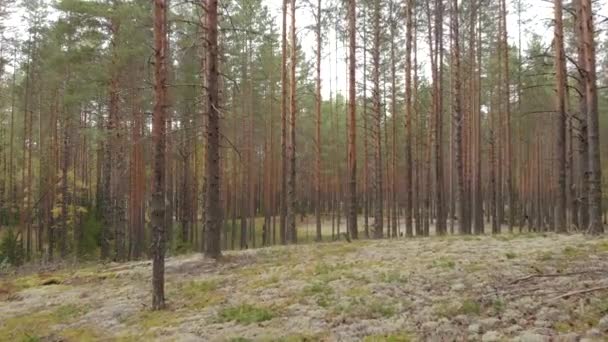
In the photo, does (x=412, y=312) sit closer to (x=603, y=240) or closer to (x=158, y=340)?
(x=158, y=340)

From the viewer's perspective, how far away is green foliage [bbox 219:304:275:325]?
274 inches

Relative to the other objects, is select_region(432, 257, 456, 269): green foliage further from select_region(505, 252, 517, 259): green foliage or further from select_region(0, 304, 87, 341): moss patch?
select_region(0, 304, 87, 341): moss patch

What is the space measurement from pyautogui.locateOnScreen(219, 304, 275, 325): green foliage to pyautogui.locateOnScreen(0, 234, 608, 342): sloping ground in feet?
0.07

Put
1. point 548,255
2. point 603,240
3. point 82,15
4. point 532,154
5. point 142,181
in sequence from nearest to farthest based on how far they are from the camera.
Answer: point 548,255 → point 603,240 → point 82,15 → point 142,181 → point 532,154

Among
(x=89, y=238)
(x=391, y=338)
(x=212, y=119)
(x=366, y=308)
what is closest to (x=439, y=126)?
(x=212, y=119)

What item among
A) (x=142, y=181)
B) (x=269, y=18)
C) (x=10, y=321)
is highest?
(x=269, y=18)

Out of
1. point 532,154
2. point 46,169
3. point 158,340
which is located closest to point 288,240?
point 158,340

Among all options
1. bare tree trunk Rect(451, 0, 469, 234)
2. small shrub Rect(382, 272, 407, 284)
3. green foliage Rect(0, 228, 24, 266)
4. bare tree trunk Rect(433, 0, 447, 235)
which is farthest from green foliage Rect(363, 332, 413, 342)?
green foliage Rect(0, 228, 24, 266)

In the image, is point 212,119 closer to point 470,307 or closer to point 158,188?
point 158,188

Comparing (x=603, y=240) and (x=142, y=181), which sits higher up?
(x=142, y=181)

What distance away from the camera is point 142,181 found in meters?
23.0

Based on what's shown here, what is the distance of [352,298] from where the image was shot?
736 cm

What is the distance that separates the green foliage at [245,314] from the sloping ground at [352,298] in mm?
22

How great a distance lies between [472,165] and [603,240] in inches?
621
